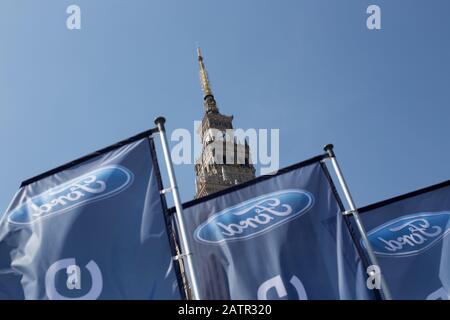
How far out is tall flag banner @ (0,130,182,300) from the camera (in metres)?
8.89

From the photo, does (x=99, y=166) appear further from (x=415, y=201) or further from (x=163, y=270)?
(x=415, y=201)

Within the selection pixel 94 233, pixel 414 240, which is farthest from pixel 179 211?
pixel 414 240

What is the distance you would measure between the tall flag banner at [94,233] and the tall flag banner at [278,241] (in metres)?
0.95

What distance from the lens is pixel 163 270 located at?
8930mm

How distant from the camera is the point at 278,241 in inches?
396

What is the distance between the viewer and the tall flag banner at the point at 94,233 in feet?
29.2

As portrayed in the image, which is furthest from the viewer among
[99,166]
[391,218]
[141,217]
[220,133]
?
[220,133]

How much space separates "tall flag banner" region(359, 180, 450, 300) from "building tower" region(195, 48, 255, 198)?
195ft

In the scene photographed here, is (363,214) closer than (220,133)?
Yes

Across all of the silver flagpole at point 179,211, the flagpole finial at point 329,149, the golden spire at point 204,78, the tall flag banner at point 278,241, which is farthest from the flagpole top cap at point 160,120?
the golden spire at point 204,78

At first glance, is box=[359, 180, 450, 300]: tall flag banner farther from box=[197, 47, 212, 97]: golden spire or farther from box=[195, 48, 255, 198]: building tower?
Answer: box=[197, 47, 212, 97]: golden spire

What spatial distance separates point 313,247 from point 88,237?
4836 mm

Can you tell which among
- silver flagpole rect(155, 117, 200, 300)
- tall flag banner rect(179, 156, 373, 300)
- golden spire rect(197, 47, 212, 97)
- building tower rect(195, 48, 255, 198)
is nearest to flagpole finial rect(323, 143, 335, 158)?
tall flag banner rect(179, 156, 373, 300)
